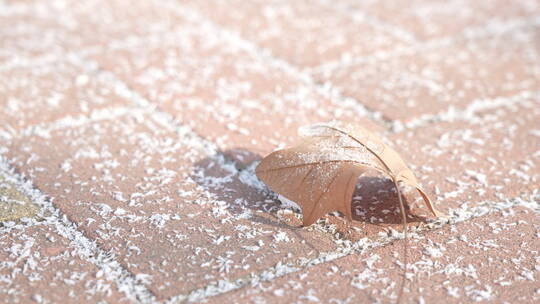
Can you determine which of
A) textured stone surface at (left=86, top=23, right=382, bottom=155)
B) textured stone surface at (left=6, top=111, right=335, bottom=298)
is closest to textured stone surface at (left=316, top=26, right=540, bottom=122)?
textured stone surface at (left=86, top=23, right=382, bottom=155)

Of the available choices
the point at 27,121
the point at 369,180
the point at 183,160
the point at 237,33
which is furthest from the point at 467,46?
the point at 27,121

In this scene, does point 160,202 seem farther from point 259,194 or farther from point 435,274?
point 435,274

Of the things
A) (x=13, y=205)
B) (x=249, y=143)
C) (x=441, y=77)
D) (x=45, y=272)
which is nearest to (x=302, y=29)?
(x=441, y=77)

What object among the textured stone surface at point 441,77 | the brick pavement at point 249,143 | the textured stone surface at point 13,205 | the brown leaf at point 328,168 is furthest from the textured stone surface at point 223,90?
the textured stone surface at point 13,205

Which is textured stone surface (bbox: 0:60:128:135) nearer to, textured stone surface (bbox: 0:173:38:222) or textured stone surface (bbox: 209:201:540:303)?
textured stone surface (bbox: 0:173:38:222)

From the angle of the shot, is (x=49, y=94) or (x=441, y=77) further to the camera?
(x=441, y=77)

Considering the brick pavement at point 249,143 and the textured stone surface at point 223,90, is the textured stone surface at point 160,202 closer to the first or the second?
the brick pavement at point 249,143
